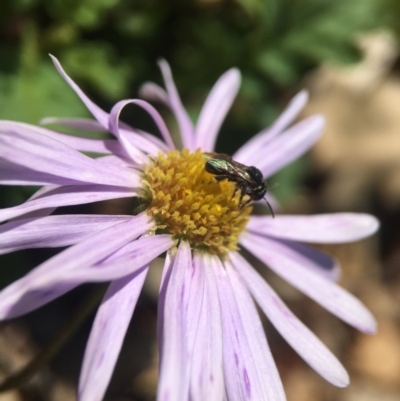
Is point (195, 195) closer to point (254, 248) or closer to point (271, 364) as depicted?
point (254, 248)

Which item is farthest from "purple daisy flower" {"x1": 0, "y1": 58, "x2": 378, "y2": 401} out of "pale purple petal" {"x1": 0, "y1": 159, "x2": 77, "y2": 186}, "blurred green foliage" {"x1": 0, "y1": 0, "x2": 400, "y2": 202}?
"blurred green foliage" {"x1": 0, "y1": 0, "x2": 400, "y2": 202}

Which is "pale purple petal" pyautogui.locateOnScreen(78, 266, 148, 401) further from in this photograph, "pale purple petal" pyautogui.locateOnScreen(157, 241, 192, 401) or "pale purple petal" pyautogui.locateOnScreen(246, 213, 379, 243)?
"pale purple petal" pyautogui.locateOnScreen(246, 213, 379, 243)

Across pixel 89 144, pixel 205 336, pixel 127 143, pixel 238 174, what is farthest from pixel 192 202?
pixel 205 336

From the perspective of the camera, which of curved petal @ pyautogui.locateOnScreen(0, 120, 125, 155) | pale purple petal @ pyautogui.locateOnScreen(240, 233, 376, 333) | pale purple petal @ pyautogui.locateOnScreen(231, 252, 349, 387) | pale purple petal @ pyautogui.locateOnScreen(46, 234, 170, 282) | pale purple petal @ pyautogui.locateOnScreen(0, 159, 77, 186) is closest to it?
pale purple petal @ pyautogui.locateOnScreen(46, 234, 170, 282)

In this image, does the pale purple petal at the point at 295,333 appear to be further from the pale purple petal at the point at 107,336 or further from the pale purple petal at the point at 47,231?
the pale purple petal at the point at 47,231

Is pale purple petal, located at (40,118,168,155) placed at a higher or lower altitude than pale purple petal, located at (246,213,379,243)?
higher

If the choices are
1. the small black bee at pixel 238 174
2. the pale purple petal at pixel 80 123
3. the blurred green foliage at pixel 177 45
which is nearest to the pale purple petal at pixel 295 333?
the small black bee at pixel 238 174
